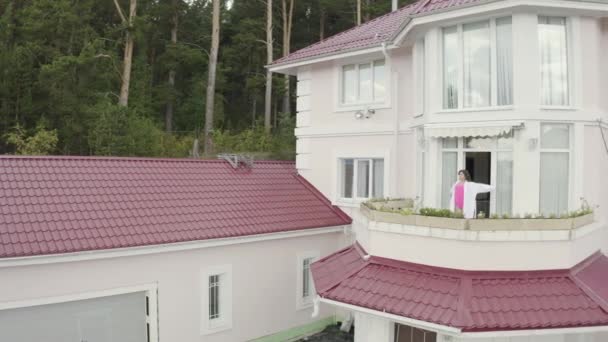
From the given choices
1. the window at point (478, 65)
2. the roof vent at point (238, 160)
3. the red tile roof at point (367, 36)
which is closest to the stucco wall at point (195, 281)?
the roof vent at point (238, 160)

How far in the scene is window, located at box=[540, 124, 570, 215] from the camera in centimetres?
1173

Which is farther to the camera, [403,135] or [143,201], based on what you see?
[403,135]

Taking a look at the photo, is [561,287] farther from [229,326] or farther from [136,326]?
[136,326]

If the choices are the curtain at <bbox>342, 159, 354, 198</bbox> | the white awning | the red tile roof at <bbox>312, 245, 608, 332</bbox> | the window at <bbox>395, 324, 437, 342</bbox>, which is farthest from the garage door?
the white awning

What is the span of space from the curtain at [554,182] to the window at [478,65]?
180 cm

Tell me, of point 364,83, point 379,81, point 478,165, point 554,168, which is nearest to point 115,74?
point 364,83

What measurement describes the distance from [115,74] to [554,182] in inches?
1028

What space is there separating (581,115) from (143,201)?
11427mm

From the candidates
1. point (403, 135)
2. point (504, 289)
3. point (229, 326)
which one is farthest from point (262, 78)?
point (504, 289)

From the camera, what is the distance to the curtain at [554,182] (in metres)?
11.7

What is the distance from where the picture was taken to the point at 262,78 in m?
36.6

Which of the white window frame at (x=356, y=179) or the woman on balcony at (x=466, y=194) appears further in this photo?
the white window frame at (x=356, y=179)

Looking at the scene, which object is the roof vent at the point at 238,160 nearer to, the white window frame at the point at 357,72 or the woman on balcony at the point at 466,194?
the white window frame at the point at 357,72

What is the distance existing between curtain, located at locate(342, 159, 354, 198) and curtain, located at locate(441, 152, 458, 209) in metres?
4.84
